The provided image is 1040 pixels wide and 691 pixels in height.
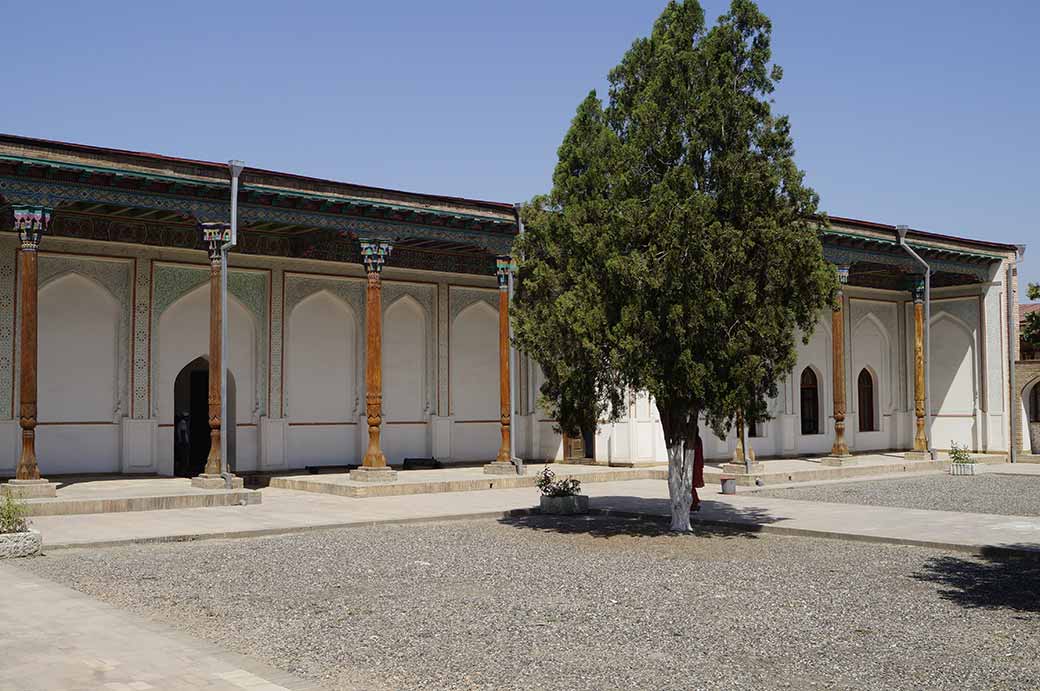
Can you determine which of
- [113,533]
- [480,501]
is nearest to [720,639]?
[113,533]

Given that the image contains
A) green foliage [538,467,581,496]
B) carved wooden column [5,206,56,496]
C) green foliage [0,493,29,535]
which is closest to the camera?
green foliage [0,493,29,535]

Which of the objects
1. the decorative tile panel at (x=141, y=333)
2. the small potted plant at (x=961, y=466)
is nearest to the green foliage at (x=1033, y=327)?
the small potted plant at (x=961, y=466)

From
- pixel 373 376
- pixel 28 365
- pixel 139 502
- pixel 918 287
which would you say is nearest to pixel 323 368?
pixel 373 376

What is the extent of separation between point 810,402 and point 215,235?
1727 centimetres

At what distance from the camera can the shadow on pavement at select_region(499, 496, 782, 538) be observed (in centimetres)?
1393

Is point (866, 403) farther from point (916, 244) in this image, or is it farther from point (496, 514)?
point (496, 514)

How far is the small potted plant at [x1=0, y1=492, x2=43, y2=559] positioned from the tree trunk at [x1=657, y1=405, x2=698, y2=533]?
277 inches

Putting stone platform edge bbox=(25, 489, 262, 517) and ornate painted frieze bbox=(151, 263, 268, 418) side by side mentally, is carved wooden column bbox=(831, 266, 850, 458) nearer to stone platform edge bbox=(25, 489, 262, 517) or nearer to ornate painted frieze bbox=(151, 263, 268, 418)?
ornate painted frieze bbox=(151, 263, 268, 418)

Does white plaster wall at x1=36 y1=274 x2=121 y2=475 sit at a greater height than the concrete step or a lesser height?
greater

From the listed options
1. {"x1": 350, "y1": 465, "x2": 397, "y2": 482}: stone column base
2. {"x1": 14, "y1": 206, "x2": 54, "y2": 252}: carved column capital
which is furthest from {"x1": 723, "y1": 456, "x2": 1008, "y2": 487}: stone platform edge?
{"x1": 14, "y1": 206, "x2": 54, "y2": 252}: carved column capital

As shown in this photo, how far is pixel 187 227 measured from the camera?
2095 centimetres

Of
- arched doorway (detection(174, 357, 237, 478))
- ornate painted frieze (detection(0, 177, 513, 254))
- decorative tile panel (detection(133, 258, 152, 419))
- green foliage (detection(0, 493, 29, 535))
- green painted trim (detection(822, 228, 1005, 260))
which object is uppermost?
green painted trim (detection(822, 228, 1005, 260))

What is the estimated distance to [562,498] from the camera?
16031mm

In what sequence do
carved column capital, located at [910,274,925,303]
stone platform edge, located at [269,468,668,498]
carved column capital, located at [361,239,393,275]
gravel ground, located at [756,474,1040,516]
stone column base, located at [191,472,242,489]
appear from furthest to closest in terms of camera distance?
carved column capital, located at [910,274,925,303]
carved column capital, located at [361,239,393,275]
stone platform edge, located at [269,468,668,498]
stone column base, located at [191,472,242,489]
gravel ground, located at [756,474,1040,516]
